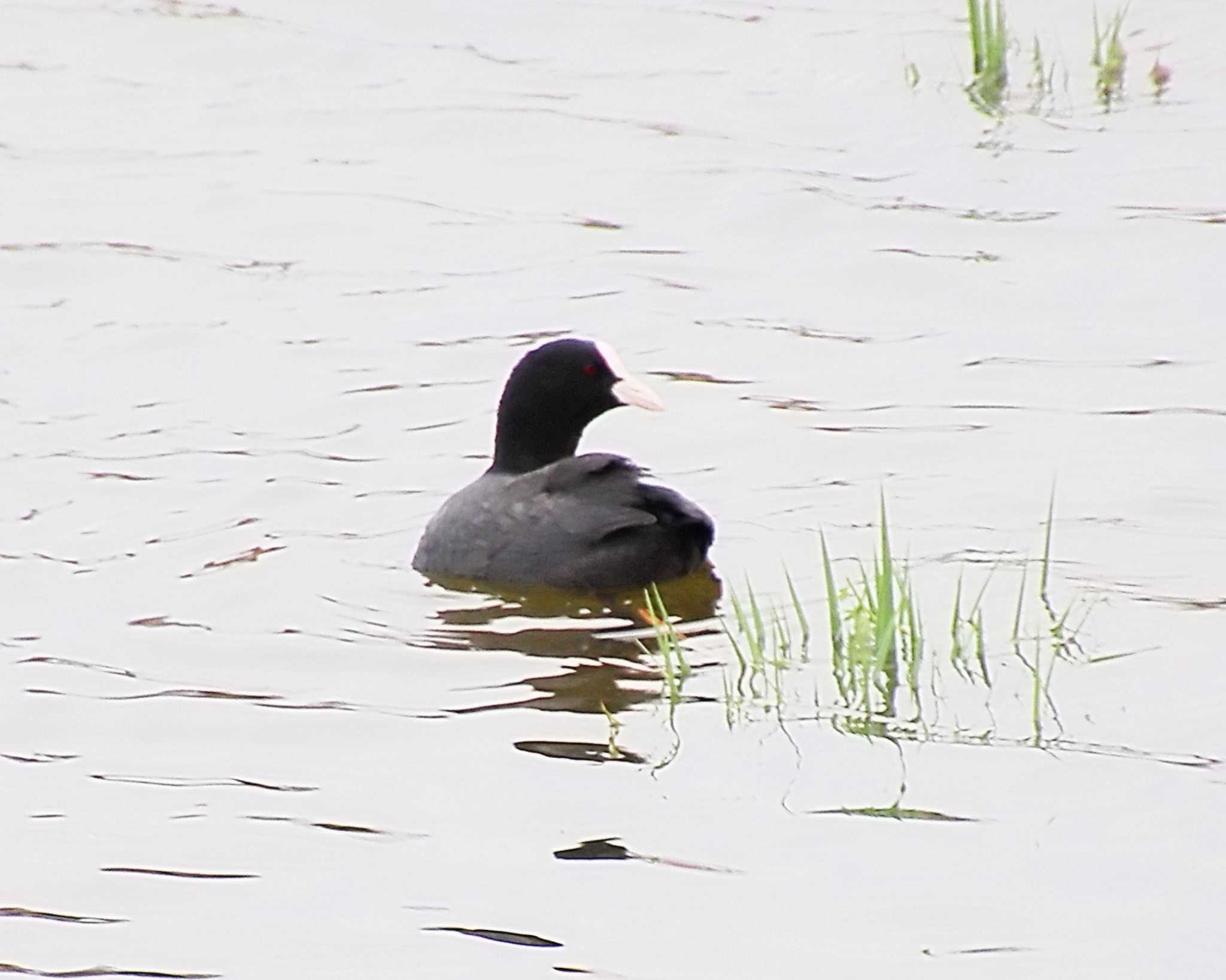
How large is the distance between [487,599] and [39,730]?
1.51m

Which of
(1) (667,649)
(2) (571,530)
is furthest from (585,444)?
(1) (667,649)

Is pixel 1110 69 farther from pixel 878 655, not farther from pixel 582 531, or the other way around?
pixel 878 655

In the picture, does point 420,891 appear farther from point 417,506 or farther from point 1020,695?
point 417,506

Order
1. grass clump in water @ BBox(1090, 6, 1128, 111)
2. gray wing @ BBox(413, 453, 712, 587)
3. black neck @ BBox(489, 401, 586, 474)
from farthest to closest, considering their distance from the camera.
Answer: grass clump in water @ BBox(1090, 6, 1128, 111) < black neck @ BBox(489, 401, 586, 474) < gray wing @ BBox(413, 453, 712, 587)

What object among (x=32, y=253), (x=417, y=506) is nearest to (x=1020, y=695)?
(x=417, y=506)

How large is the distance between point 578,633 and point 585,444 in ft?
8.91

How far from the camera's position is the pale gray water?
15.5ft

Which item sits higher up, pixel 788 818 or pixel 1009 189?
pixel 1009 189

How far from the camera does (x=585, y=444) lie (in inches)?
366

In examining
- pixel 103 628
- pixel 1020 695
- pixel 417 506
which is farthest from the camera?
pixel 417 506

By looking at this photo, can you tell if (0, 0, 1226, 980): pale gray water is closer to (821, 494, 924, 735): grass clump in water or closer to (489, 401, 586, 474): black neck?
(821, 494, 924, 735): grass clump in water

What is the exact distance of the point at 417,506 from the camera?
813cm

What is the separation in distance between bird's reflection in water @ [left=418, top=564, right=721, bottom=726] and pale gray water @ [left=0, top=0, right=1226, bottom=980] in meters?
0.03

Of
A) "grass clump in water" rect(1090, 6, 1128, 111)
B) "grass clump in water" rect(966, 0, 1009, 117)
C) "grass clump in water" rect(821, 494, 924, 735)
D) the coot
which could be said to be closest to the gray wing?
the coot
